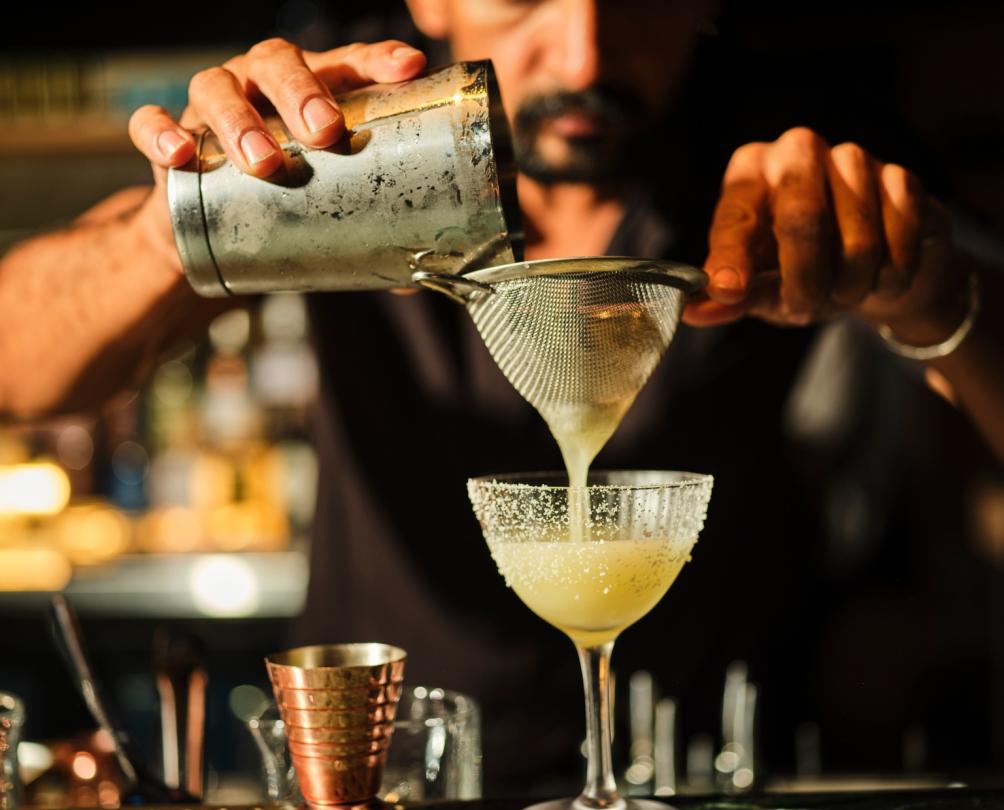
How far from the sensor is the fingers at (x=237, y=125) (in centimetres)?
117

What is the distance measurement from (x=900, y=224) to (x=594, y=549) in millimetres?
587

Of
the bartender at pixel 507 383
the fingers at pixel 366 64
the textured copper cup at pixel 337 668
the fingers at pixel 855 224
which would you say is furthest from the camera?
the bartender at pixel 507 383

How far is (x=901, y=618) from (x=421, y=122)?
3851 millimetres

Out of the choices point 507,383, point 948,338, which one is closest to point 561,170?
point 507,383

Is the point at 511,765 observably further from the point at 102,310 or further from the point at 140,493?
the point at 140,493

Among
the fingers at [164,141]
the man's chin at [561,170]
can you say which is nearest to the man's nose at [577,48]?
the man's chin at [561,170]

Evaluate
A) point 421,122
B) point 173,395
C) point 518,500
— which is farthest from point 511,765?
point 173,395

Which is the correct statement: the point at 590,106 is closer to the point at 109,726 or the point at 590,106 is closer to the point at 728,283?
the point at 728,283

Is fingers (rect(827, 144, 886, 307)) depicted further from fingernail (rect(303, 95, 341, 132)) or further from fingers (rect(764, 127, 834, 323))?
fingernail (rect(303, 95, 341, 132))

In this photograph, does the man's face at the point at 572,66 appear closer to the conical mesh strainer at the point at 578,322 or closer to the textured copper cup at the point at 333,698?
the conical mesh strainer at the point at 578,322

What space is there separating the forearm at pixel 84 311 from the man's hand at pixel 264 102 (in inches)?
16.4

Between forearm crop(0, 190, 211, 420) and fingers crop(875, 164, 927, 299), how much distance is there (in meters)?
0.99

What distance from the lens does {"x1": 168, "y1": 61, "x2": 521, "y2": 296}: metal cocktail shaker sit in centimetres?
116

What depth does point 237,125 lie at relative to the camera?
1.19 meters
